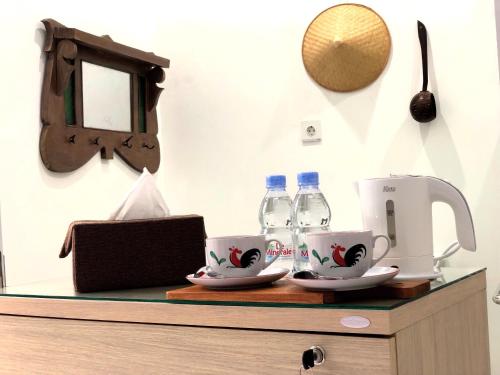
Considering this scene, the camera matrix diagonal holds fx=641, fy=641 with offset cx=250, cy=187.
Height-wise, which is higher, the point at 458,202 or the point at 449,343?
the point at 458,202

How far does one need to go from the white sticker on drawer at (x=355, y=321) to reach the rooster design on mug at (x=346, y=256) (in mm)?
93

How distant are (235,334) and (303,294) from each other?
13cm

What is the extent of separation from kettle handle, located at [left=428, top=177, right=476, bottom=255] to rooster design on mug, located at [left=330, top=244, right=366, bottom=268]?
287 millimetres

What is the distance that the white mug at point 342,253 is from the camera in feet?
3.09

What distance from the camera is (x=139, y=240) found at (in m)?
1.25

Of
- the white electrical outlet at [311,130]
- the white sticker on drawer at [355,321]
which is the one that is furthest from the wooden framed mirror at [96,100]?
the white sticker on drawer at [355,321]

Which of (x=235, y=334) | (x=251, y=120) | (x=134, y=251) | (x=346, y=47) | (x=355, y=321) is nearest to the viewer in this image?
(x=355, y=321)

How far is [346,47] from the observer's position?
2311 millimetres

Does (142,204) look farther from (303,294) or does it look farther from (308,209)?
(303,294)

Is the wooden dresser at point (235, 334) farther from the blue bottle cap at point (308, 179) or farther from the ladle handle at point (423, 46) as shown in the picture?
the ladle handle at point (423, 46)

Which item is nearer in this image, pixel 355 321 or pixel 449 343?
pixel 355 321

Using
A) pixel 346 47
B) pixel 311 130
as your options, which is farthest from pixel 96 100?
pixel 346 47

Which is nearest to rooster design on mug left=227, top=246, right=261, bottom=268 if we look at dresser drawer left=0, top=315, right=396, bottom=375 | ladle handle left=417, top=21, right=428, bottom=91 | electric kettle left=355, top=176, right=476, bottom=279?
dresser drawer left=0, top=315, right=396, bottom=375

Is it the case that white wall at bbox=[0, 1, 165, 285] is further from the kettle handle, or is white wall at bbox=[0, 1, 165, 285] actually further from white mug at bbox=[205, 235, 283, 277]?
the kettle handle
